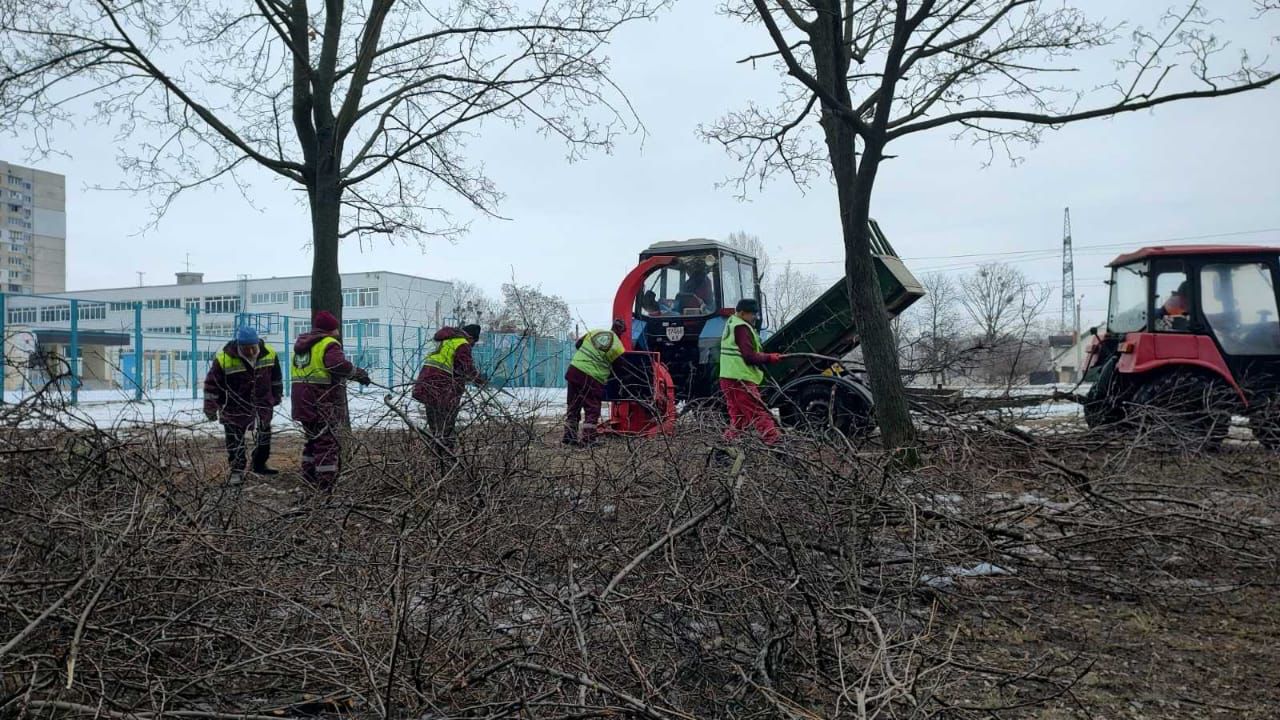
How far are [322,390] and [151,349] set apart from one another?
1533 cm

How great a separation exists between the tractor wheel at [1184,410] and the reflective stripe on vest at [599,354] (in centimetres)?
467

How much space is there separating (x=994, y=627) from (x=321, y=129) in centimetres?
801

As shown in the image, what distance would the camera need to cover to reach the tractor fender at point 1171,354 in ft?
29.8

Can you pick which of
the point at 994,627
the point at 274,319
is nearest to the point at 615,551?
the point at 994,627

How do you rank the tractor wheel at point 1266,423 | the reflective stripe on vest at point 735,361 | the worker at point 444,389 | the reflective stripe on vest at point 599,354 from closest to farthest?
the worker at point 444,389 → the tractor wheel at point 1266,423 → the reflective stripe on vest at point 735,361 → the reflective stripe on vest at point 599,354

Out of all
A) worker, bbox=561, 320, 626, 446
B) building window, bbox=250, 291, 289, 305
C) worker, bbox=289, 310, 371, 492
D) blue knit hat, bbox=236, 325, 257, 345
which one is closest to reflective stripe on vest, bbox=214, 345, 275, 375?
blue knit hat, bbox=236, 325, 257, 345

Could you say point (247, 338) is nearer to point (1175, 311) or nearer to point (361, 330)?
point (1175, 311)

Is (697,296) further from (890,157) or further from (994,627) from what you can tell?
(994,627)

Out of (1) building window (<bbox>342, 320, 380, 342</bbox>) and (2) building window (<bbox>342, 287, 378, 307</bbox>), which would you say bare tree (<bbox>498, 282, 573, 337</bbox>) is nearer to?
(1) building window (<bbox>342, 320, 380, 342</bbox>)

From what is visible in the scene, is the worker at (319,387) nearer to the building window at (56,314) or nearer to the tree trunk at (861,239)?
the tree trunk at (861,239)

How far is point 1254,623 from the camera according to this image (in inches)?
162

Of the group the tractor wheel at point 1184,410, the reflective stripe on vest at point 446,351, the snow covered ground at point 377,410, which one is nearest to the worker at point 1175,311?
the tractor wheel at point 1184,410

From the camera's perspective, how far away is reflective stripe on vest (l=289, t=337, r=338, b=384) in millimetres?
7418

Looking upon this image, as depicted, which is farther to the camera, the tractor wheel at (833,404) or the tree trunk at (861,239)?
the tractor wheel at (833,404)
